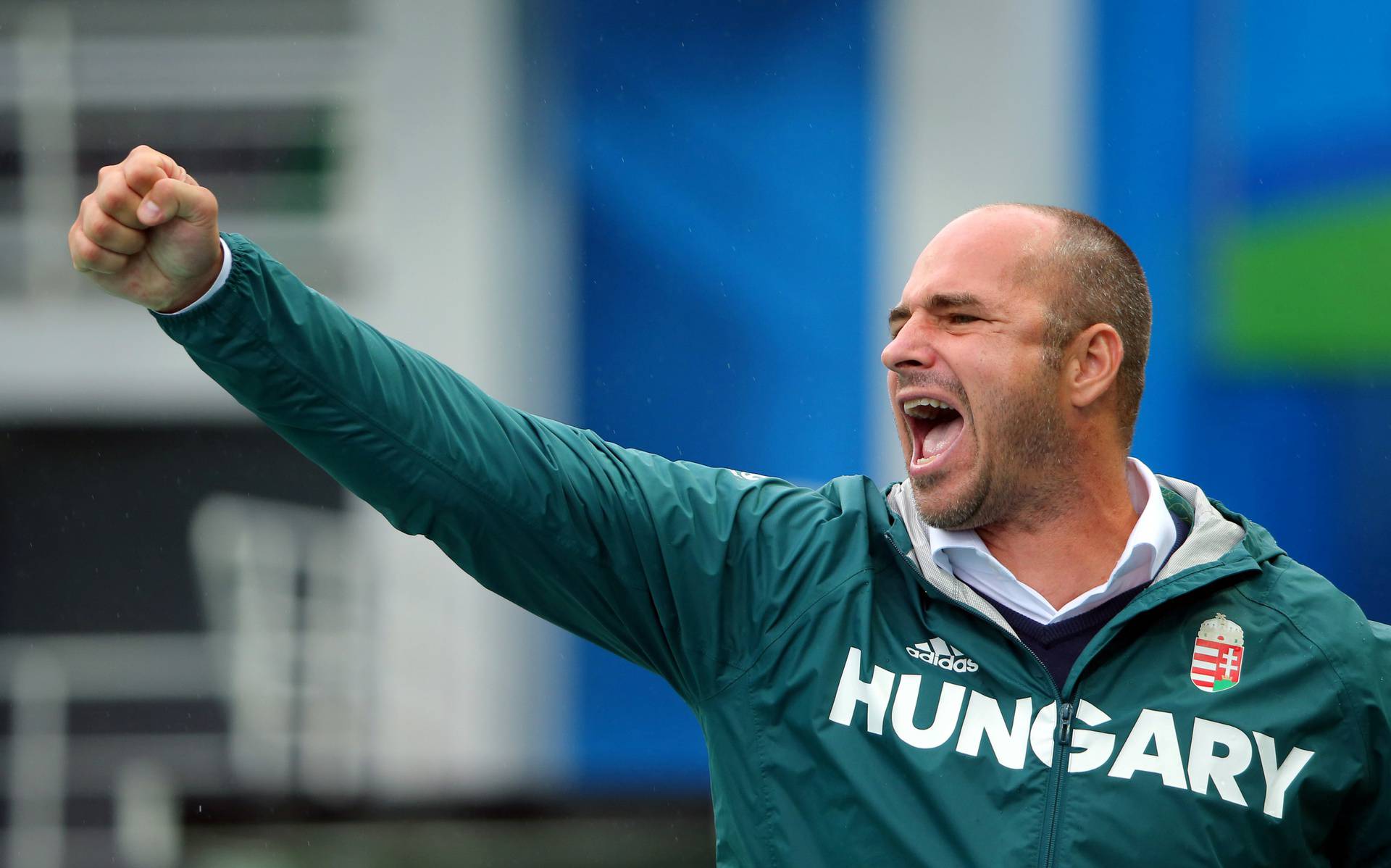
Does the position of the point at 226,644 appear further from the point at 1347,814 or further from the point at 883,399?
the point at 1347,814

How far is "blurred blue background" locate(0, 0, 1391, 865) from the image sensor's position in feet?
28.9

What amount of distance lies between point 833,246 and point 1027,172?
45.6 inches

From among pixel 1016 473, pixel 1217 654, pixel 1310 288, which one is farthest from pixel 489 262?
pixel 1217 654

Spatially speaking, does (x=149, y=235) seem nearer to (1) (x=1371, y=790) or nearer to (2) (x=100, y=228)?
(2) (x=100, y=228)

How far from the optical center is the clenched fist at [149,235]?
1745 mm

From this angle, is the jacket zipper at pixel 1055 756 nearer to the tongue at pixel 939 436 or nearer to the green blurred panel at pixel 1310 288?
the tongue at pixel 939 436

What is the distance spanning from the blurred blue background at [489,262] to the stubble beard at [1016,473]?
19.4 ft

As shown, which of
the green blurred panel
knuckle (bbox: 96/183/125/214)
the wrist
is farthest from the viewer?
the green blurred panel

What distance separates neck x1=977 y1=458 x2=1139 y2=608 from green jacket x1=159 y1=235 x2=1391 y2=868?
144 millimetres

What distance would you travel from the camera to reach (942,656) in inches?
83.9

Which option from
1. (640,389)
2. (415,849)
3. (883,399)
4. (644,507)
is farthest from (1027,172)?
(644,507)

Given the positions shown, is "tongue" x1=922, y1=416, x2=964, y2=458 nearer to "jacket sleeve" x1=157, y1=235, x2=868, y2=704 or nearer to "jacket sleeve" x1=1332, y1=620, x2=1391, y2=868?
"jacket sleeve" x1=157, y1=235, x2=868, y2=704

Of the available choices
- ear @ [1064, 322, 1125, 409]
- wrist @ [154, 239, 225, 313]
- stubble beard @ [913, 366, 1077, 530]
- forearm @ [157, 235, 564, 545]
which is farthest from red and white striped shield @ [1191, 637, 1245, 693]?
wrist @ [154, 239, 225, 313]

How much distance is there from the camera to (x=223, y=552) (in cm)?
937
